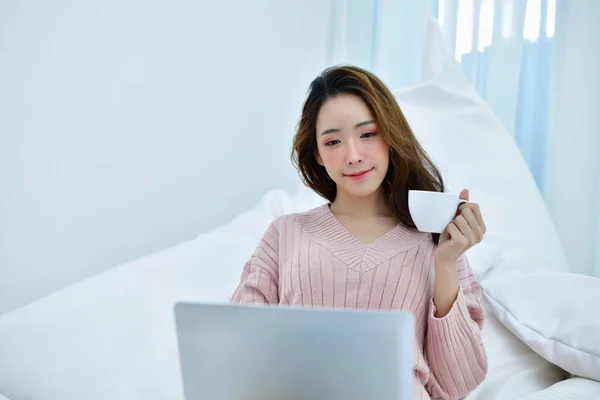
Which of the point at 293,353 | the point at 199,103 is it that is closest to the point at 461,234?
the point at 293,353

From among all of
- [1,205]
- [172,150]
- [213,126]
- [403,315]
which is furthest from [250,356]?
[213,126]

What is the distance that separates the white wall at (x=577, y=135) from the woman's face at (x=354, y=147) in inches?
36.3

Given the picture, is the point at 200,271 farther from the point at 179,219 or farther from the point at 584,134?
the point at 584,134

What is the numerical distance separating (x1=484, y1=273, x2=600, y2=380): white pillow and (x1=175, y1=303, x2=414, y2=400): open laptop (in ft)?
1.98

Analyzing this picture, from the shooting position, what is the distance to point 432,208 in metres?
0.96

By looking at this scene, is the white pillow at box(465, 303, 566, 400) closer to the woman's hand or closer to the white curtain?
the woman's hand

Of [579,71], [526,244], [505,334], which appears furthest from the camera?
[579,71]

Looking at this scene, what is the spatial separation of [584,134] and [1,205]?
159cm

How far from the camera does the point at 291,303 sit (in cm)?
106

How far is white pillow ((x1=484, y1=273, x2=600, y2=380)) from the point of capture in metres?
1.05

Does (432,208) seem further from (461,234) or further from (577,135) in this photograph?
(577,135)

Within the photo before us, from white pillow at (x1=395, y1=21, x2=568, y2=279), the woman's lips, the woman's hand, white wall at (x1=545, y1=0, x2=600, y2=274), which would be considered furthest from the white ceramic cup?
white wall at (x1=545, y1=0, x2=600, y2=274)

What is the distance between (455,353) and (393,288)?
5.8 inches

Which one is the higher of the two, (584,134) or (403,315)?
(584,134)
